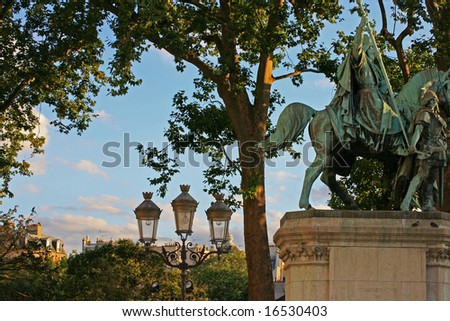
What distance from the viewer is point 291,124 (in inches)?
754

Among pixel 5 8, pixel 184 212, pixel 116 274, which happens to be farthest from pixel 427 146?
pixel 116 274

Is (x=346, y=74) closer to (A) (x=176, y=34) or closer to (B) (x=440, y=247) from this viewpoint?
(B) (x=440, y=247)

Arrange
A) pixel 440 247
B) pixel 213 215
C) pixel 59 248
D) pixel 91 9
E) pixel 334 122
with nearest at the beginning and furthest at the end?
pixel 440 247 < pixel 334 122 < pixel 213 215 < pixel 91 9 < pixel 59 248

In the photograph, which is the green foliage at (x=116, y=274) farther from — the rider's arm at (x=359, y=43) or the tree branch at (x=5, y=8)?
the rider's arm at (x=359, y=43)

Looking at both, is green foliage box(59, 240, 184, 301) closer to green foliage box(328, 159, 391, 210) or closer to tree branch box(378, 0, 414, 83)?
green foliage box(328, 159, 391, 210)

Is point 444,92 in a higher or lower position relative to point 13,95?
lower

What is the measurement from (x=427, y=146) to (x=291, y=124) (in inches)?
92.4

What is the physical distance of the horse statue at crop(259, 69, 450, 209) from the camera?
1866cm

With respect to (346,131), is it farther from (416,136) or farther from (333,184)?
(416,136)

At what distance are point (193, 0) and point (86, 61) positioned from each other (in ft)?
14.3

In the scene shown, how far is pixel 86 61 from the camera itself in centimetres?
3002

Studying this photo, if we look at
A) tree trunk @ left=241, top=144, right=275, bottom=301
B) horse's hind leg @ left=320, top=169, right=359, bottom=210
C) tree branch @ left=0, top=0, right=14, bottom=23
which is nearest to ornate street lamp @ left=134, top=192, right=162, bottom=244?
tree trunk @ left=241, top=144, right=275, bottom=301

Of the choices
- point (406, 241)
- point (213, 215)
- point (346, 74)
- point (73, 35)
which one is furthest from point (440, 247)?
point (73, 35)

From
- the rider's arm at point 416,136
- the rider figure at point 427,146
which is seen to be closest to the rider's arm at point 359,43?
the rider figure at point 427,146
